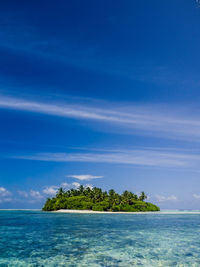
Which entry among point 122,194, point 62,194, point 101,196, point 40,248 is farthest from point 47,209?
point 40,248

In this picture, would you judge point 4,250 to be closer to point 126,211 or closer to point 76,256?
point 76,256

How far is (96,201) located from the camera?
424 feet

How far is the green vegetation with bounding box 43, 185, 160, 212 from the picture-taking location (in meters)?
126

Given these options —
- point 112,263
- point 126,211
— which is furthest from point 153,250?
point 126,211

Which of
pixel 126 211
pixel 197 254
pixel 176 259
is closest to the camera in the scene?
pixel 176 259

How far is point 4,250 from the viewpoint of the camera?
22328mm

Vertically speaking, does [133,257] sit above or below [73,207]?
below

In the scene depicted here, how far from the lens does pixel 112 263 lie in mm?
17031

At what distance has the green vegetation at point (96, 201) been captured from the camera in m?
126

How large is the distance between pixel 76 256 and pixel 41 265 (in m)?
3.50

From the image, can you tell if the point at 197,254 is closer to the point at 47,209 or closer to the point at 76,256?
the point at 76,256

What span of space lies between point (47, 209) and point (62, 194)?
13083 mm

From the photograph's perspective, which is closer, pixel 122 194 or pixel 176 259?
pixel 176 259

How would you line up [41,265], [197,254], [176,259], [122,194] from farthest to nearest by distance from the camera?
1. [122,194]
2. [197,254]
3. [176,259]
4. [41,265]
